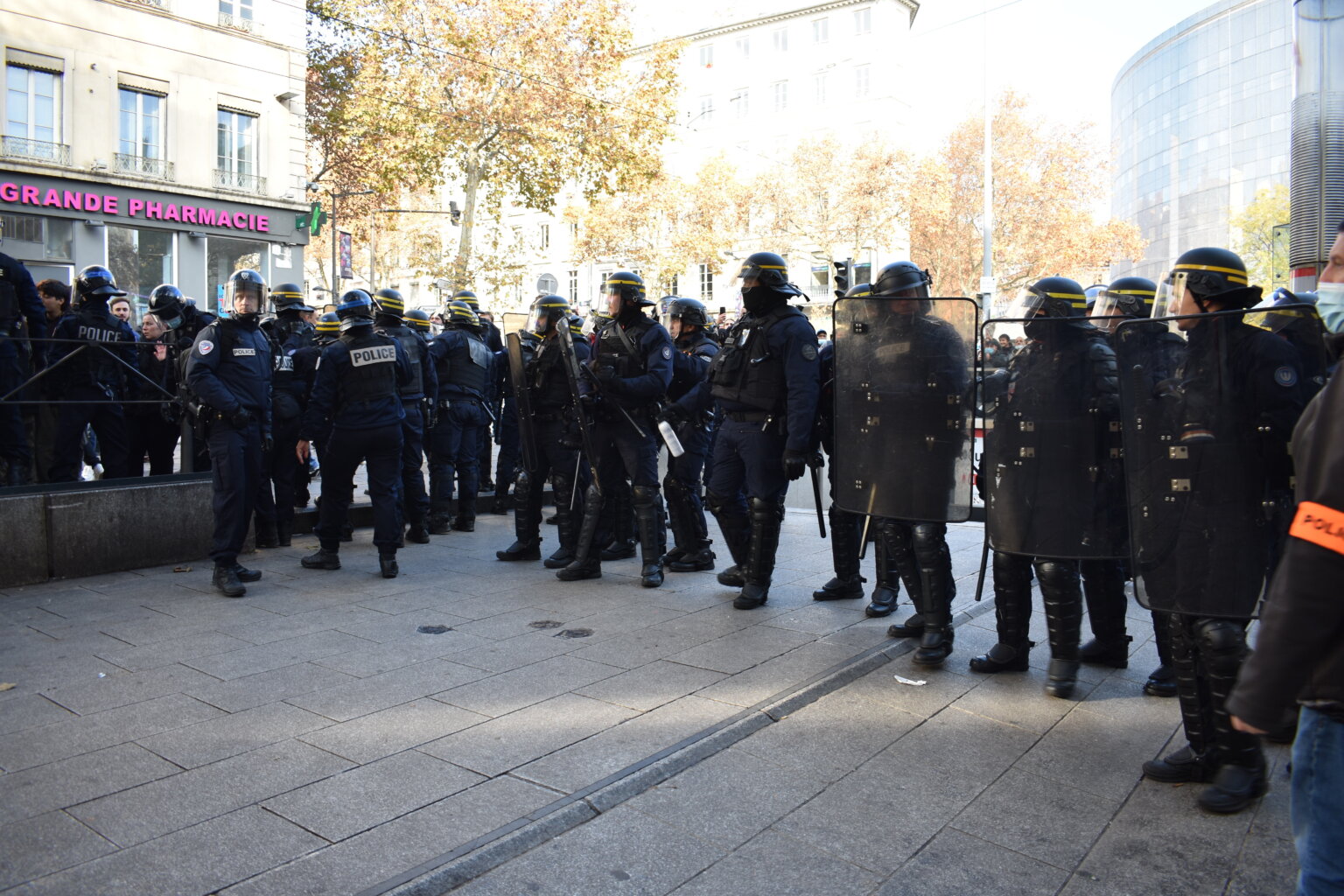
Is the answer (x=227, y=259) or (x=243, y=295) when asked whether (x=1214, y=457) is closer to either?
(x=243, y=295)

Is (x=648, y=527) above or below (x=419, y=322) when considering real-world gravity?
below

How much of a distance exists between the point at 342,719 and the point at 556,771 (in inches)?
40.8

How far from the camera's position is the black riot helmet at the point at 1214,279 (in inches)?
144

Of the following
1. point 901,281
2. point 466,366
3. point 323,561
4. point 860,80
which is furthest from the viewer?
point 860,80

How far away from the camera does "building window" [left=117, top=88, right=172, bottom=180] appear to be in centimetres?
2383

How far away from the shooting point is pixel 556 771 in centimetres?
360

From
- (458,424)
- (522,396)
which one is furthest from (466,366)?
(522,396)

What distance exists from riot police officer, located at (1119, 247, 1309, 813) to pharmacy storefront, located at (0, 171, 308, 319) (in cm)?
2215

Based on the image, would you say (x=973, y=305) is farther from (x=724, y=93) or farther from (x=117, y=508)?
(x=724, y=93)

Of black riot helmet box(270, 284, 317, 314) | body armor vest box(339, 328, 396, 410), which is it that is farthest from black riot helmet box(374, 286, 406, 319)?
black riot helmet box(270, 284, 317, 314)

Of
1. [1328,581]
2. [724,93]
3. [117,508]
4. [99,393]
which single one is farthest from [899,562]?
[724,93]

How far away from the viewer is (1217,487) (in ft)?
10.8

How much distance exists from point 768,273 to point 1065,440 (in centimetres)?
229

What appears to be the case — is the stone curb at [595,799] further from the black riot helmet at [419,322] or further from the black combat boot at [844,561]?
the black riot helmet at [419,322]
